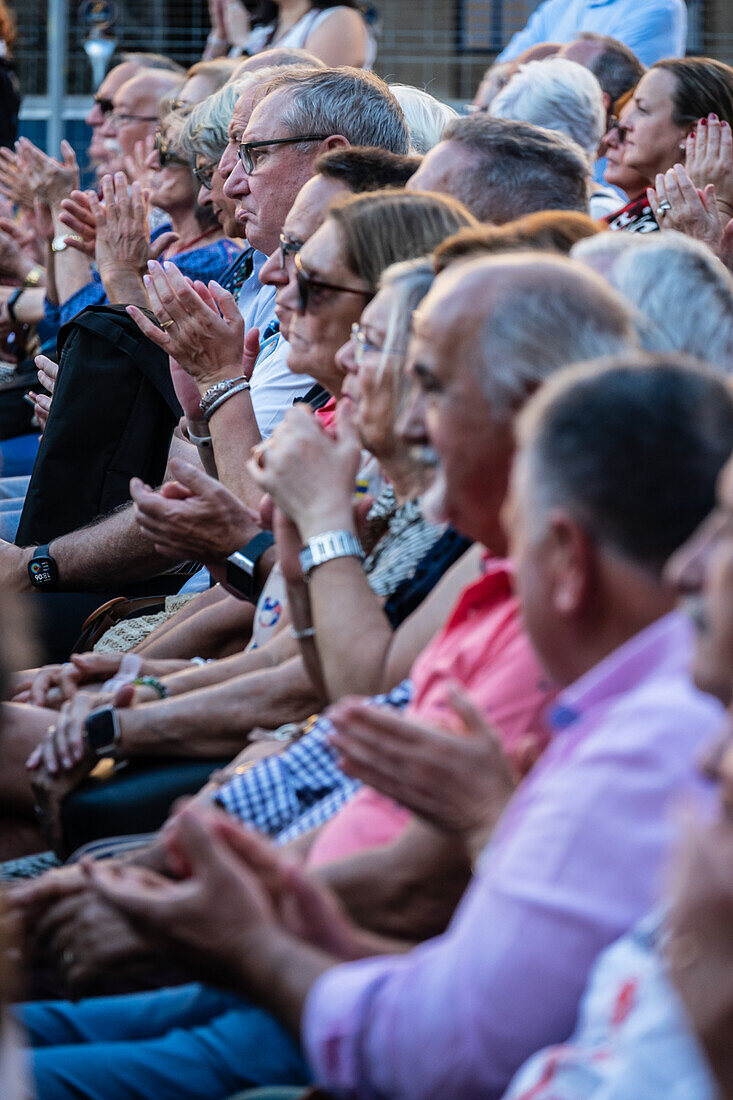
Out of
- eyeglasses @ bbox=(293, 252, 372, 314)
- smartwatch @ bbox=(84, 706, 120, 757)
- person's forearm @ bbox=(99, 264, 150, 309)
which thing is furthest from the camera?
person's forearm @ bbox=(99, 264, 150, 309)

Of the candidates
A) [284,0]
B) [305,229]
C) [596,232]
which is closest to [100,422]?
[305,229]

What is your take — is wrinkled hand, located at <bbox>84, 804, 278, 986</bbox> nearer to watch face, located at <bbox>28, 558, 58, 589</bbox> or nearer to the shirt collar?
the shirt collar

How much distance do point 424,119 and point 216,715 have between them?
2254 mm

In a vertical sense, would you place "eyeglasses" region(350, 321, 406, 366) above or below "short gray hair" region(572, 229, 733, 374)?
below

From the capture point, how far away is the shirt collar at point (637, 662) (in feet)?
4.15

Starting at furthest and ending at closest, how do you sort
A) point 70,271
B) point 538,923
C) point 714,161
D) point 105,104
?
point 105,104 → point 70,271 → point 714,161 → point 538,923

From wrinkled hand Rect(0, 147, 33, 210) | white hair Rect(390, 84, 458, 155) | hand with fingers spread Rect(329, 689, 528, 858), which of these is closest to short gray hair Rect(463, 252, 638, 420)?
hand with fingers spread Rect(329, 689, 528, 858)

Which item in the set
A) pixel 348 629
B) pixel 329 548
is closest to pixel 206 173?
pixel 329 548

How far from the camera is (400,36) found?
10.5 metres

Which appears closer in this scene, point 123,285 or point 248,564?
point 248,564

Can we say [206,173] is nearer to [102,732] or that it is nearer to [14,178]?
[14,178]

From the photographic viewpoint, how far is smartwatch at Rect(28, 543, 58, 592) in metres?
3.46

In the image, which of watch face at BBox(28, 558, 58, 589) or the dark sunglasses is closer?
watch face at BBox(28, 558, 58, 589)

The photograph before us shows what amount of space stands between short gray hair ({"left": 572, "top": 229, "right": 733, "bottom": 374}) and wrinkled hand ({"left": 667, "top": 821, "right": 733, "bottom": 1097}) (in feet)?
3.25
